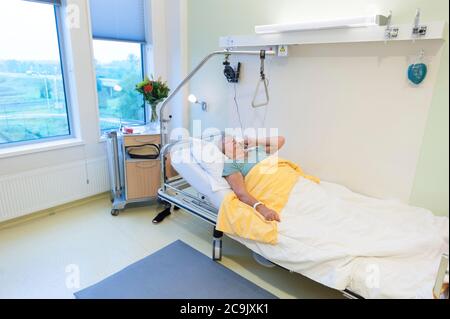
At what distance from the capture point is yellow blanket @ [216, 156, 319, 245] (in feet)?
6.10

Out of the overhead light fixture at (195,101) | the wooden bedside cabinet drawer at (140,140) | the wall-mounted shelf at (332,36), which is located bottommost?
the wooden bedside cabinet drawer at (140,140)

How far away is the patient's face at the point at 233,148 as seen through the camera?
2.33 meters

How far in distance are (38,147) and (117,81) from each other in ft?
3.50

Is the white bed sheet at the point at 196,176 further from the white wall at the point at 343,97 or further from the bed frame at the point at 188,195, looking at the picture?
the white wall at the point at 343,97

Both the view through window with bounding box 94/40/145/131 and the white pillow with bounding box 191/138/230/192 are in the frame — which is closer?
the white pillow with bounding box 191/138/230/192

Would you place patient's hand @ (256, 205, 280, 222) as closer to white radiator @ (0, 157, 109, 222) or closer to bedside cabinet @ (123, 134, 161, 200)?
bedside cabinet @ (123, 134, 161, 200)

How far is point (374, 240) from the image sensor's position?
1657 millimetres

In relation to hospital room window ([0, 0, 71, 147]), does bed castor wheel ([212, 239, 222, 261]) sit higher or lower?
lower

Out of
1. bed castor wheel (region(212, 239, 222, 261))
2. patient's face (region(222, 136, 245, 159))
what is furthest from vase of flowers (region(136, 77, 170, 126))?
bed castor wheel (region(212, 239, 222, 261))

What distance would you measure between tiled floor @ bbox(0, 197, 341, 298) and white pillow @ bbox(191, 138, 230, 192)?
0.61 m

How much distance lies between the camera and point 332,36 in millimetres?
2180

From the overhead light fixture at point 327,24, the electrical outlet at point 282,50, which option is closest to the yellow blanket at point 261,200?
the electrical outlet at point 282,50

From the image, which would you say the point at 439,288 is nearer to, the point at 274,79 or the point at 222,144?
the point at 222,144

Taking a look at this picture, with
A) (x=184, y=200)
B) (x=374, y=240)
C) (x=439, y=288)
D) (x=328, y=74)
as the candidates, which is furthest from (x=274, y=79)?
(x=439, y=288)
